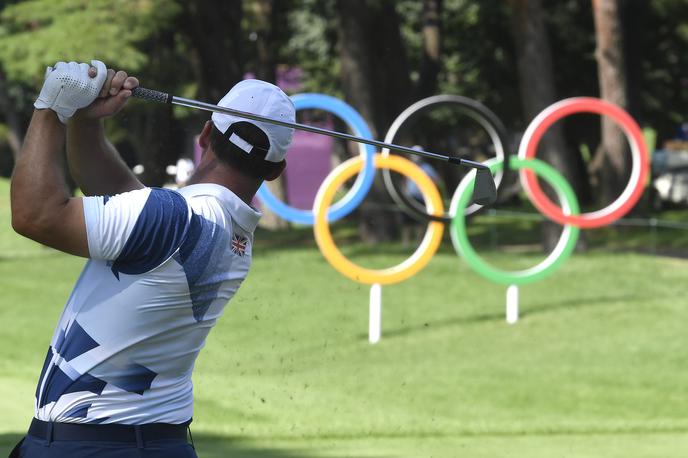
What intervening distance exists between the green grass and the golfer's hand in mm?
4762

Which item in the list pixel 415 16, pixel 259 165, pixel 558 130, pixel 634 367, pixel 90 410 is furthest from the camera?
pixel 415 16

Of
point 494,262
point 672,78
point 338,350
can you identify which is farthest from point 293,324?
point 672,78

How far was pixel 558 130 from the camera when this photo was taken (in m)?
19.7

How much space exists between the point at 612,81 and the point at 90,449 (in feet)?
64.1

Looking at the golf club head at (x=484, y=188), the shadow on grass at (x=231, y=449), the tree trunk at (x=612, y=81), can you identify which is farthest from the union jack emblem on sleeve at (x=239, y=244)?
the tree trunk at (x=612, y=81)

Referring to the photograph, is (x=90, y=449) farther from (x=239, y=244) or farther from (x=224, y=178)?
(x=224, y=178)

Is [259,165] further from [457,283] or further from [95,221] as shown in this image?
[457,283]

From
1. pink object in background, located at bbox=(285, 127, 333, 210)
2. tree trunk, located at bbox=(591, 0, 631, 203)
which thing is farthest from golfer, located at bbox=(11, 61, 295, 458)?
pink object in background, located at bbox=(285, 127, 333, 210)

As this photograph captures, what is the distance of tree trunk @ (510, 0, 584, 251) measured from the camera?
64.6ft

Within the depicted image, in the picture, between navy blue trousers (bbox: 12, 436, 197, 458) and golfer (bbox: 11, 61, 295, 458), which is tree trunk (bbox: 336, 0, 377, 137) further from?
navy blue trousers (bbox: 12, 436, 197, 458)

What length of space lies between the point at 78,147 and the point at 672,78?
31683 mm

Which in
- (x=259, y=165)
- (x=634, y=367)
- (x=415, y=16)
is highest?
(x=415, y=16)

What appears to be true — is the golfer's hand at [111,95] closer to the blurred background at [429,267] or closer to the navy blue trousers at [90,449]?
the navy blue trousers at [90,449]

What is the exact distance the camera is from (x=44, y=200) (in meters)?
2.70
